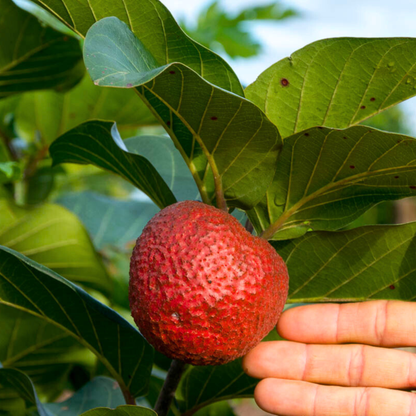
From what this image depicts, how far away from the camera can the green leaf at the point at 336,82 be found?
2.06 ft

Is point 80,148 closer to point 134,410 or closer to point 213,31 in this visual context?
point 134,410

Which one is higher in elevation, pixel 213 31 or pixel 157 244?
pixel 213 31

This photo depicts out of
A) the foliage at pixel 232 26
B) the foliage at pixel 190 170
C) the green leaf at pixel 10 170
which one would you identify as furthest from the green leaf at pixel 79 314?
the foliage at pixel 232 26

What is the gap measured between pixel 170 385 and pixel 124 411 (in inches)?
3.7

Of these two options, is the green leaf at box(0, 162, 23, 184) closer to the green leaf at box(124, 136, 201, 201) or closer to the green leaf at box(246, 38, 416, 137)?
the green leaf at box(124, 136, 201, 201)

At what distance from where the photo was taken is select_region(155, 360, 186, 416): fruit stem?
746mm

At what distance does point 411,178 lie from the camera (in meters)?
0.65

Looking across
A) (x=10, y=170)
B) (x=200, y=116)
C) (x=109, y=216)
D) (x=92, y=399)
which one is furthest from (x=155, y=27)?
(x=109, y=216)

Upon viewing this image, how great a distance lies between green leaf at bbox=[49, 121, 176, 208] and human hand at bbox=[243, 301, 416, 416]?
0.33 m

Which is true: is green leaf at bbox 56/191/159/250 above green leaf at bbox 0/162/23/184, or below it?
above

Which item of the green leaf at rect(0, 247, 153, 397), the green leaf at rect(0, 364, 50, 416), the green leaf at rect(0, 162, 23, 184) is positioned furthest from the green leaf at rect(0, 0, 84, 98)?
the green leaf at rect(0, 364, 50, 416)

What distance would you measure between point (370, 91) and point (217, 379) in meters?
0.57

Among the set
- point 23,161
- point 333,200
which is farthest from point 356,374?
point 23,161

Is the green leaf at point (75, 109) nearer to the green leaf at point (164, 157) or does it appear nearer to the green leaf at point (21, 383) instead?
the green leaf at point (164, 157)
